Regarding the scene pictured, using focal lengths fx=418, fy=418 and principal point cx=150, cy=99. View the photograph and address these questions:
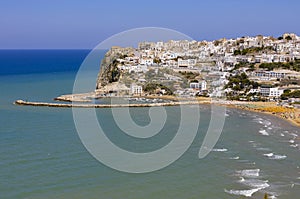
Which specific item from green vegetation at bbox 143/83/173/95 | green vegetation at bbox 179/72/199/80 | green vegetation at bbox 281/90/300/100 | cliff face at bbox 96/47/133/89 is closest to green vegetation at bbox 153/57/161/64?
cliff face at bbox 96/47/133/89

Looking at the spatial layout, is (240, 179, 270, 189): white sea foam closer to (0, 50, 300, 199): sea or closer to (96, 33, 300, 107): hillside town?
(0, 50, 300, 199): sea

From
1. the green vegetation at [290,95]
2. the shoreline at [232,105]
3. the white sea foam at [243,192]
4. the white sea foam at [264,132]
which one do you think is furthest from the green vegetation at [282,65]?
the white sea foam at [243,192]

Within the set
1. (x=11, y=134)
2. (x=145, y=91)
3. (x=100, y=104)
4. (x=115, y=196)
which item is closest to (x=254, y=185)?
(x=115, y=196)

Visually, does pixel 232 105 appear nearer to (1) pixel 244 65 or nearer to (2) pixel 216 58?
(1) pixel 244 65

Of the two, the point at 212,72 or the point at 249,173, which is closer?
the point at 249,173

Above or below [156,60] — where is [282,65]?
below

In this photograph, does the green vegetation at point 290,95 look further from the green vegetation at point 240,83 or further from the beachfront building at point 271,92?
the green vegetation at point 240,83

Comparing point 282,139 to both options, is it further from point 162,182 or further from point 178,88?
point 178,88

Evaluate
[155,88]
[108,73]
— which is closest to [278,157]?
[155,88]
